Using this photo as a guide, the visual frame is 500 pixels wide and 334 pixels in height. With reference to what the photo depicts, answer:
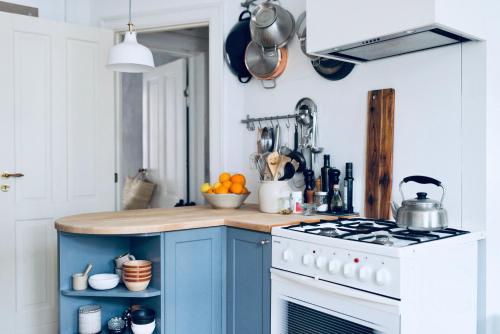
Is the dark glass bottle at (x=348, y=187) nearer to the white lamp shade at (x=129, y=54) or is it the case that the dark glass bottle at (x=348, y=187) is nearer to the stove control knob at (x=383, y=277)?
the stove control knob at (x=383, y=277)

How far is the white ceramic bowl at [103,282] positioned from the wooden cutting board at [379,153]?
49.4 inches

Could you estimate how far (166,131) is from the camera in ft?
14.8

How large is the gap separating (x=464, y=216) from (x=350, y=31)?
920mm

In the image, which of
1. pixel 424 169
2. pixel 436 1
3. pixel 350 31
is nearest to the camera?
pixel 436 1

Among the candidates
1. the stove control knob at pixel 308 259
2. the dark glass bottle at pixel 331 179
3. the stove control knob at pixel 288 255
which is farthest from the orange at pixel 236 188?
the stove control knob at pixel 308 259

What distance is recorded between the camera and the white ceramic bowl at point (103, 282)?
2.20 m

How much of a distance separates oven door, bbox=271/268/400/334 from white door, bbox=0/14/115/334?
1868mm

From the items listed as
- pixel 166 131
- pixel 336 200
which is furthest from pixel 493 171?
pixel 166 131

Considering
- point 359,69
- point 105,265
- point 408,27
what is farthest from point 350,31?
point 105,265

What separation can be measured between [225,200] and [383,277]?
1.21 meters

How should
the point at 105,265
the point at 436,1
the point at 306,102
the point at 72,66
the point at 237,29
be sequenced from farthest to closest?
the point at 72,66 < the point at 237,29 < the point at 306,102 < the point at 105,265 < the point at 436,1

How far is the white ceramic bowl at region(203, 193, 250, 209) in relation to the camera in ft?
8.84

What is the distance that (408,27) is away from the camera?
6.07 feet

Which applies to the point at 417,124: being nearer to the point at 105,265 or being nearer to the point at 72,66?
the point at 105,265
